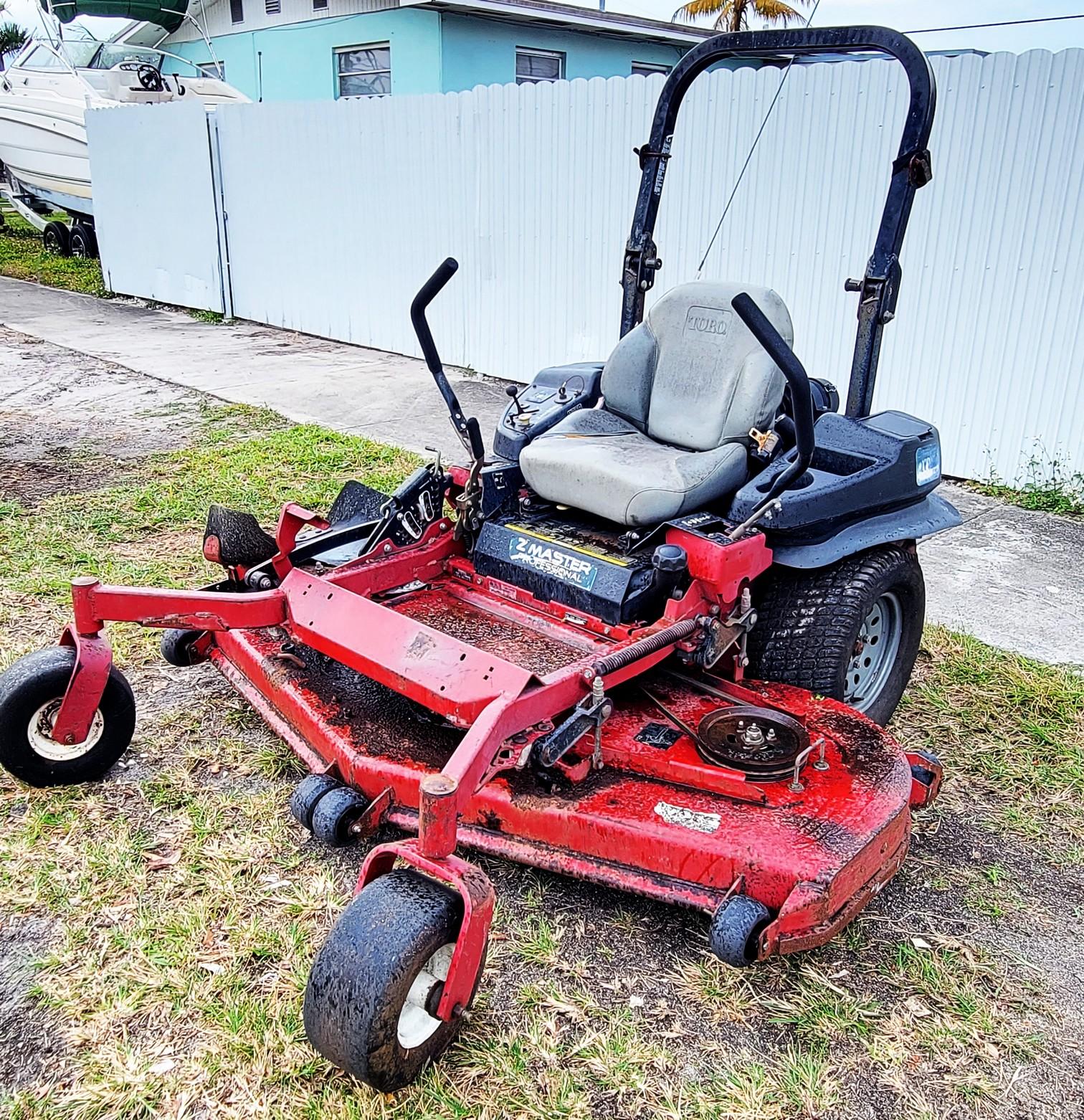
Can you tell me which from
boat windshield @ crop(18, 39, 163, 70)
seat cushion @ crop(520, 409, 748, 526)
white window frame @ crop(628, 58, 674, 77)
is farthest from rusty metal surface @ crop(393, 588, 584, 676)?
white window frame @ crop(628, 58, 674, 77)

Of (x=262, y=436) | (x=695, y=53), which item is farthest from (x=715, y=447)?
(x=262, y=436)

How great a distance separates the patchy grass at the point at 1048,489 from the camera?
5879 millimetres

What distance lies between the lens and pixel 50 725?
9.87ft

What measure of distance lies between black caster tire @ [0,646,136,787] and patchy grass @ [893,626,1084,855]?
2.51 m

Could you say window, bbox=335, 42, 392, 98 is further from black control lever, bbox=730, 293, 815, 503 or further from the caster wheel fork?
the caster wheel fork

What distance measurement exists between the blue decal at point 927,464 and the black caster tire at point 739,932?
168 cm

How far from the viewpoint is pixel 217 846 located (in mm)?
2906

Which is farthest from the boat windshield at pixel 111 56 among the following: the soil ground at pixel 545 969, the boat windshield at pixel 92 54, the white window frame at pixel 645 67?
the soil ground at pixel 545 969

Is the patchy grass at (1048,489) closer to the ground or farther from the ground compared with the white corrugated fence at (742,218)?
closer to the ground

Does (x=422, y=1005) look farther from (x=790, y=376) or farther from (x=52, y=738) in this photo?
(x=790, y=376)

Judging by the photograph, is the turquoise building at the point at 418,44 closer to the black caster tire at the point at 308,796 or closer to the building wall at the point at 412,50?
the building wall at the point at 412,50

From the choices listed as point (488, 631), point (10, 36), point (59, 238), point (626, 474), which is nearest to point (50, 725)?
point (488, 631)

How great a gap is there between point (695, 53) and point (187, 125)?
9677 mm

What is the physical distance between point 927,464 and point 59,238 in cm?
1664
